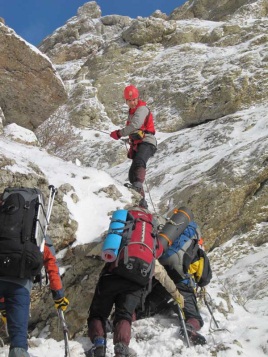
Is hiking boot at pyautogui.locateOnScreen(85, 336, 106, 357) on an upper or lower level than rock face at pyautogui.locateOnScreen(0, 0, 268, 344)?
lower

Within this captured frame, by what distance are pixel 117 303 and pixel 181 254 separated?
4.82 feet

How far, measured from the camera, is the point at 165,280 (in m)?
5.75

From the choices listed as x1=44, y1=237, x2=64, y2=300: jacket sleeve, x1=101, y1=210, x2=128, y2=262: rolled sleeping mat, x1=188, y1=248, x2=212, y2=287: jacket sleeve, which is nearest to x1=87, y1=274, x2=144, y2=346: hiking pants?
x1=101, y1=210, x2=128, y2=262: rolled sleeping mat

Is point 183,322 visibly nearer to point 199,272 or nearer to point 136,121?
point 199,272

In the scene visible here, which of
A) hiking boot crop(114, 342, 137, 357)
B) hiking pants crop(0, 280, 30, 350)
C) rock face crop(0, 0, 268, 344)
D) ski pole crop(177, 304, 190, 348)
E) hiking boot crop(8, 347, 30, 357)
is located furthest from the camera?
rock face crop(0, 0, 268, 344)

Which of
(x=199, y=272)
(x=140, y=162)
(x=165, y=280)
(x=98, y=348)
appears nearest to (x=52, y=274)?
(x=98, y=348)

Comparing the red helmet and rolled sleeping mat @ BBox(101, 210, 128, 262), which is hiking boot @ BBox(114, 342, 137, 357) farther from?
the red helmet

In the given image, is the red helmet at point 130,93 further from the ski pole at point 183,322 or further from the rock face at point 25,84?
the rock face at point 25,84

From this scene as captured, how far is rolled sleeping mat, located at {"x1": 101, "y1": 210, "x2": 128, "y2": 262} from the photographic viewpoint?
209 inches

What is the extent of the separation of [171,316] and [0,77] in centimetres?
1556

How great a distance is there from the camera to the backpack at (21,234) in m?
4.52

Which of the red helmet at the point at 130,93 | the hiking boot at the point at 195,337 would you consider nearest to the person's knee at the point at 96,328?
the hiking boot at the point at 195,337

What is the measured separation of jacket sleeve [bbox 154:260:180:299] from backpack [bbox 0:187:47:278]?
5.26ft

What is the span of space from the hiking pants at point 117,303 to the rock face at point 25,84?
15.0 metres
